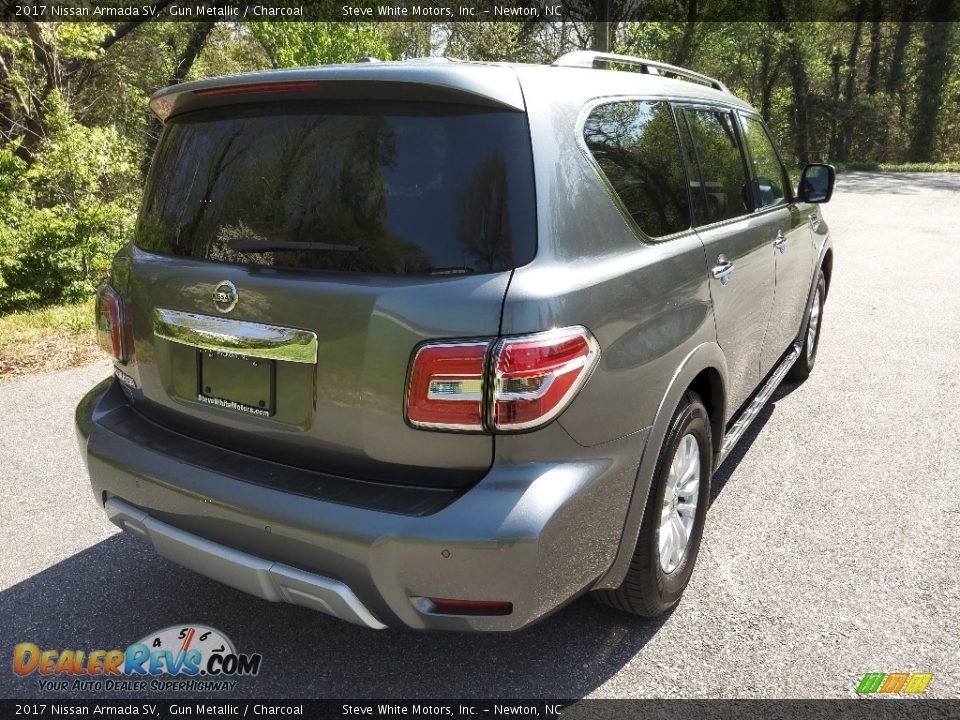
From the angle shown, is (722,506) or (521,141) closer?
(521,141)

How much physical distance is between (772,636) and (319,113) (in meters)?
2.26

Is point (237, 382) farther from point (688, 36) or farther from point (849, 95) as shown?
point (849, 95)

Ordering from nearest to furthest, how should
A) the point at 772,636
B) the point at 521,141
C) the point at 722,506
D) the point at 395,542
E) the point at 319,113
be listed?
the point at 395,542 → the point at 521,141 → the point at 319,113 → the point at 772,636 → the point at 722,506

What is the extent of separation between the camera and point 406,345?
1.97 metres

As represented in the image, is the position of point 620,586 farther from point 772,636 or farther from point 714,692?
point 772,636

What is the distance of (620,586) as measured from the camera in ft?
8.29

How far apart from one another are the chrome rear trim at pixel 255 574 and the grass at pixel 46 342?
4.33m

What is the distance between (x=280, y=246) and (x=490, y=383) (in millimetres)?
756

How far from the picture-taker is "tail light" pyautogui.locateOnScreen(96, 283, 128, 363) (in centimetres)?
259

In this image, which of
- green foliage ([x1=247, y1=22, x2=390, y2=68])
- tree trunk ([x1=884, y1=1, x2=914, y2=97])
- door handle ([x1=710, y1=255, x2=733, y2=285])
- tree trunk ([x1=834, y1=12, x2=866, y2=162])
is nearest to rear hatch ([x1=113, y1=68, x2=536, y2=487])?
door handle ([x1=710, y1=255, x2=733, y2=285])

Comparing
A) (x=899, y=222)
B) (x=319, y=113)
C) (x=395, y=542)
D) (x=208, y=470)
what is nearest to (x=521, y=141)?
(x=319, y=113)

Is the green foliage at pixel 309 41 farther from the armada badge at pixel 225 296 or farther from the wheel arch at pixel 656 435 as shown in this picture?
the armada badge at pixel 225 296

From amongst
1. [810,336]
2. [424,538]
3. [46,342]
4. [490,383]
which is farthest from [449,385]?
[46,342]

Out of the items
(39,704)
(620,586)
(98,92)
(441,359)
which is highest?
(98,92)
